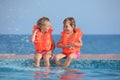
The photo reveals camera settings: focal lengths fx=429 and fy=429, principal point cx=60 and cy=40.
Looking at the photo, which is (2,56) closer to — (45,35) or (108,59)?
(45,35)

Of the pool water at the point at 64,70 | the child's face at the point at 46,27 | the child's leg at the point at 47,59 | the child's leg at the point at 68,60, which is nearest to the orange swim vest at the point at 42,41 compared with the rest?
the child's face at the point at 46,27

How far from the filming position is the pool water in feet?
24.2

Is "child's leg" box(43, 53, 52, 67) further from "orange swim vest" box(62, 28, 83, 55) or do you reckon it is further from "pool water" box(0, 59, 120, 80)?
"orange swim vest" box(62, 28, 83, 55)

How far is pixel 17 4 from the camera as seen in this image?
22.5 m

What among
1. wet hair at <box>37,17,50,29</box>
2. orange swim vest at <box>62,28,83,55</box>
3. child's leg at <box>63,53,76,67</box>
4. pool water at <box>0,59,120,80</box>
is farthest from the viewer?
orange swim vest at <box>62,28,83,55</box>

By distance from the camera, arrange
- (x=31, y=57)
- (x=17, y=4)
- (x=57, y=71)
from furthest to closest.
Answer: (x=17, y=4)
(x=31, y=57)
(x=57, y=71)

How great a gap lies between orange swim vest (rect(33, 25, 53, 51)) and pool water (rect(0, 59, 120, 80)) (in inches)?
13.5

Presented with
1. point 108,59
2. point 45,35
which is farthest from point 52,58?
point 108,59

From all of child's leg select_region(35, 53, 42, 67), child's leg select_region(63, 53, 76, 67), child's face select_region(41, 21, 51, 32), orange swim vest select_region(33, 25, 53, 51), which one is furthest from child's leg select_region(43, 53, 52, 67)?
child's face select_region(41, 21, 51, 32)

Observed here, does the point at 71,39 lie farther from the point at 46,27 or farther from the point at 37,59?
the point at 37,59

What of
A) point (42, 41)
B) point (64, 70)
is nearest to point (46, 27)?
point (42, 41)

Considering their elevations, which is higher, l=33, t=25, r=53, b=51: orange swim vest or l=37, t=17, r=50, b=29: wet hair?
l=37, t=17, r=50, b=29: wet hair

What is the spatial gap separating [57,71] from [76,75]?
52 centimetres

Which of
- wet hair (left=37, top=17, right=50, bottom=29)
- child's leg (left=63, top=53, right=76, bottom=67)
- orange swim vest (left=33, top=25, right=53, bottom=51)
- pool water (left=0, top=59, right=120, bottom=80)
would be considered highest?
wet hair (left=37, top=17, right=50, bottom=29)
